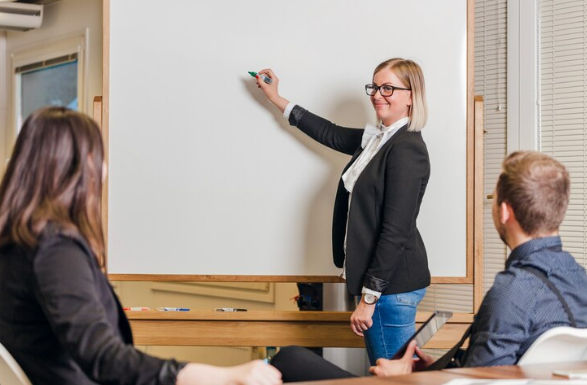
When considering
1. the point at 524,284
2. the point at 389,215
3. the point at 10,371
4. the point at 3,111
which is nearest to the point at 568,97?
the point at 389,215

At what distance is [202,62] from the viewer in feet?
8.46

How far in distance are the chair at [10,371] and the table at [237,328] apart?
1.30m

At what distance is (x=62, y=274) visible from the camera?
110 cm

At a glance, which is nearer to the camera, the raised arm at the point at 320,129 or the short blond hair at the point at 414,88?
the short blond hair at the point at 414,88

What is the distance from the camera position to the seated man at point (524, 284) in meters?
1.35

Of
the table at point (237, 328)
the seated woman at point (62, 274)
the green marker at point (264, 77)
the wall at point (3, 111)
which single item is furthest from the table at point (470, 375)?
the wall at point (3, 111)

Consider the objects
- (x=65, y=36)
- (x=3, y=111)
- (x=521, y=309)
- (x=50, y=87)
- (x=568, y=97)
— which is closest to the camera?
Answer: (x=521, y=309)

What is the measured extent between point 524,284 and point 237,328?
53.5 inches

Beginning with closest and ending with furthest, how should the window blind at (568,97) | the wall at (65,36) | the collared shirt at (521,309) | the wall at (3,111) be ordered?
the collared shirt at (521,309) → the window blind at (568,97) → the wall at (65,36) → the wall at (3,111)

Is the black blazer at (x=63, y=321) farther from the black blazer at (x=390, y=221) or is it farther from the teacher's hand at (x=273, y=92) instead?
the teacher's hand at (x=273, y=92)

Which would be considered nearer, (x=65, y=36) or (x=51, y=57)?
(x=65, y=36)

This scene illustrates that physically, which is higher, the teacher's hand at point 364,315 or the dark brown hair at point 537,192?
the dark brown hair at point 537,192

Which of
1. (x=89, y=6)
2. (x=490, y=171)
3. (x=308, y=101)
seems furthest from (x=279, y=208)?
(x=89, y=6)

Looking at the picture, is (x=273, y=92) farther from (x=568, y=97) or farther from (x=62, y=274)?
(x=62, y=274)
